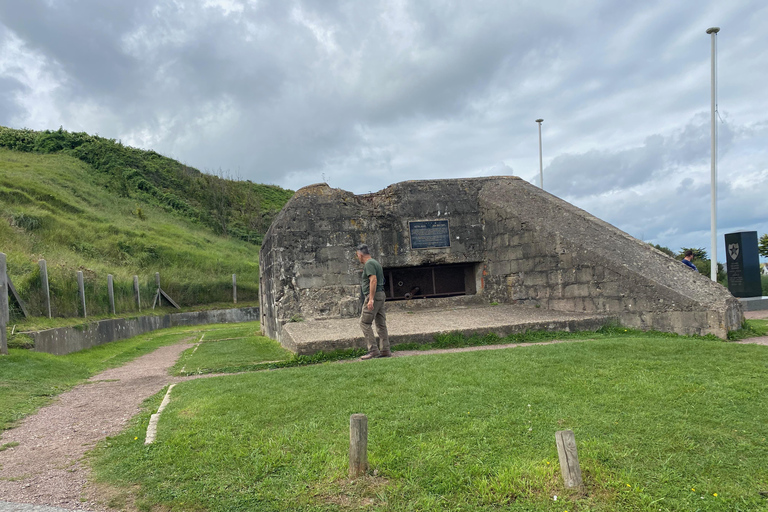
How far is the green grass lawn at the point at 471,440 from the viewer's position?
3.25 metres

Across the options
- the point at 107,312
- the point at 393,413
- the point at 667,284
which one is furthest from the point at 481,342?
the point at 107,312

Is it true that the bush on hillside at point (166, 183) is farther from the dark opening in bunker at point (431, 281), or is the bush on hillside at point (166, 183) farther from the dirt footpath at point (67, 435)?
the dirt footpath at point (67, 435)

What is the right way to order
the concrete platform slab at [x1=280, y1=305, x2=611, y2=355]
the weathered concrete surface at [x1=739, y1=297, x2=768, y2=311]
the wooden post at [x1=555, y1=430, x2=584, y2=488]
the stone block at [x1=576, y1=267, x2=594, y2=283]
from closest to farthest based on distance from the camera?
the wooden post at [x1=555, y1=430, x2=584, y2=488]
the concrete platform slab at [x1=280, y1=305, x2=611, y2=355]
the stone block at [x1=576, y1=267, x2=594, y2=283]
the weathered concrete surface at [x1=739, y1=297, x2=768, y2=311]

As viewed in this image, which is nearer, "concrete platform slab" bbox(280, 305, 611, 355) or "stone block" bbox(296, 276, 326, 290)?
"concrete platform slab" bbox(280, 305, 611, 355)

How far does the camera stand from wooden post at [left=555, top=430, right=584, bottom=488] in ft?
10.3

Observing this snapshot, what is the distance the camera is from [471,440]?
401cm

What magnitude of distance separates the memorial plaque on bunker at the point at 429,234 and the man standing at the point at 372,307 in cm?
424

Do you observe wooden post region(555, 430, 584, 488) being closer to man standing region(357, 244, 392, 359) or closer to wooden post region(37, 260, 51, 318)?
man standing region(357, 244, 392, 359)

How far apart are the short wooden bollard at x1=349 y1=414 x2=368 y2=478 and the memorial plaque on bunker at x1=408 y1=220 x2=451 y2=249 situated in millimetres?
9020

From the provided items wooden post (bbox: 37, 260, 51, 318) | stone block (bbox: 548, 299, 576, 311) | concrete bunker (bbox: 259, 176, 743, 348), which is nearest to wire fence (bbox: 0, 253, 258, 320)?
wooden post (bbox: 37, 260, 51, 318)

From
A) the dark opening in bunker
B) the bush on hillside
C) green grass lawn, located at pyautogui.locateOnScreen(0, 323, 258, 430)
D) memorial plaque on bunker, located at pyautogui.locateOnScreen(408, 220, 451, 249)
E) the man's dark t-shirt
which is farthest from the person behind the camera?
the bush on hillside

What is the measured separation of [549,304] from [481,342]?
2.60 metres

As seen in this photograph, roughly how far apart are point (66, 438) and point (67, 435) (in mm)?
123

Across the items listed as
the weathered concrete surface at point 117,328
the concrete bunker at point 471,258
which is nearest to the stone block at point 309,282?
the concrete bunker at point 471,258
